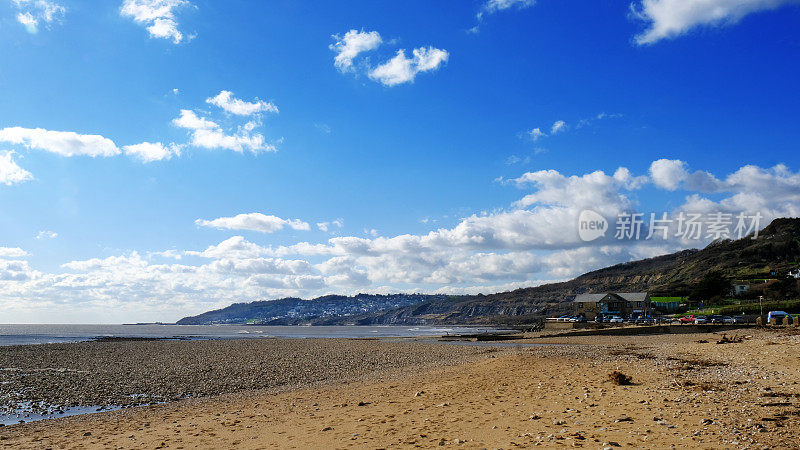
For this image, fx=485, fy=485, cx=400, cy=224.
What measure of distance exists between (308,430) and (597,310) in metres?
137

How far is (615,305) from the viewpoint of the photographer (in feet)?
445

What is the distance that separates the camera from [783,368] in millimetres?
20422

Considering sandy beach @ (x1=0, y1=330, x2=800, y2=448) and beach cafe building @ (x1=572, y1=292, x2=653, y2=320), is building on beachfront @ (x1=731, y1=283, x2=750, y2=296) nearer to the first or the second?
beach cafe building @ (x1=572, y1=292, x2=653, y2=320)

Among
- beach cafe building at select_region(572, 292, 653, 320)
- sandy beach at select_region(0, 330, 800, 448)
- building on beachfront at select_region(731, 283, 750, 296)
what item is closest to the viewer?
sandy beach at select_region(0, 330, 800, 448)

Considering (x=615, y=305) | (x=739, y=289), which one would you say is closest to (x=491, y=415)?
(x=615, y=305)

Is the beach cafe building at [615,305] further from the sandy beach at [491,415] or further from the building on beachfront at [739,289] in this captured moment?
the sandy beach at [491,415]

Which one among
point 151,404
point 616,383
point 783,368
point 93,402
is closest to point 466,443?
point 616,383

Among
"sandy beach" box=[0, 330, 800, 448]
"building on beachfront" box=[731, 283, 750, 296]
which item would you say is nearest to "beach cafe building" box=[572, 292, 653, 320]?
"building on beachfront" box=[731, 283, 750, 296]

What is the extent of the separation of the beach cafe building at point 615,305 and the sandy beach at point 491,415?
119234 mm

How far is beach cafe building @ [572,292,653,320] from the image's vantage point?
435 feet

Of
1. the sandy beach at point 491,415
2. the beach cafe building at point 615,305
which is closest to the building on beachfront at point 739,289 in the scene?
the beach cafe building at point 615,305

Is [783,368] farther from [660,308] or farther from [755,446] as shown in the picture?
[660,308]

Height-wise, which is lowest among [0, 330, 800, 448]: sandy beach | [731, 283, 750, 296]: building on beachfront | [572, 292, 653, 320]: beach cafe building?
[572, 292, 653, 320]: beach cafe building

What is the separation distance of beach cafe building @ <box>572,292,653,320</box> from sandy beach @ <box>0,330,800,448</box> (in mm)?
119234
